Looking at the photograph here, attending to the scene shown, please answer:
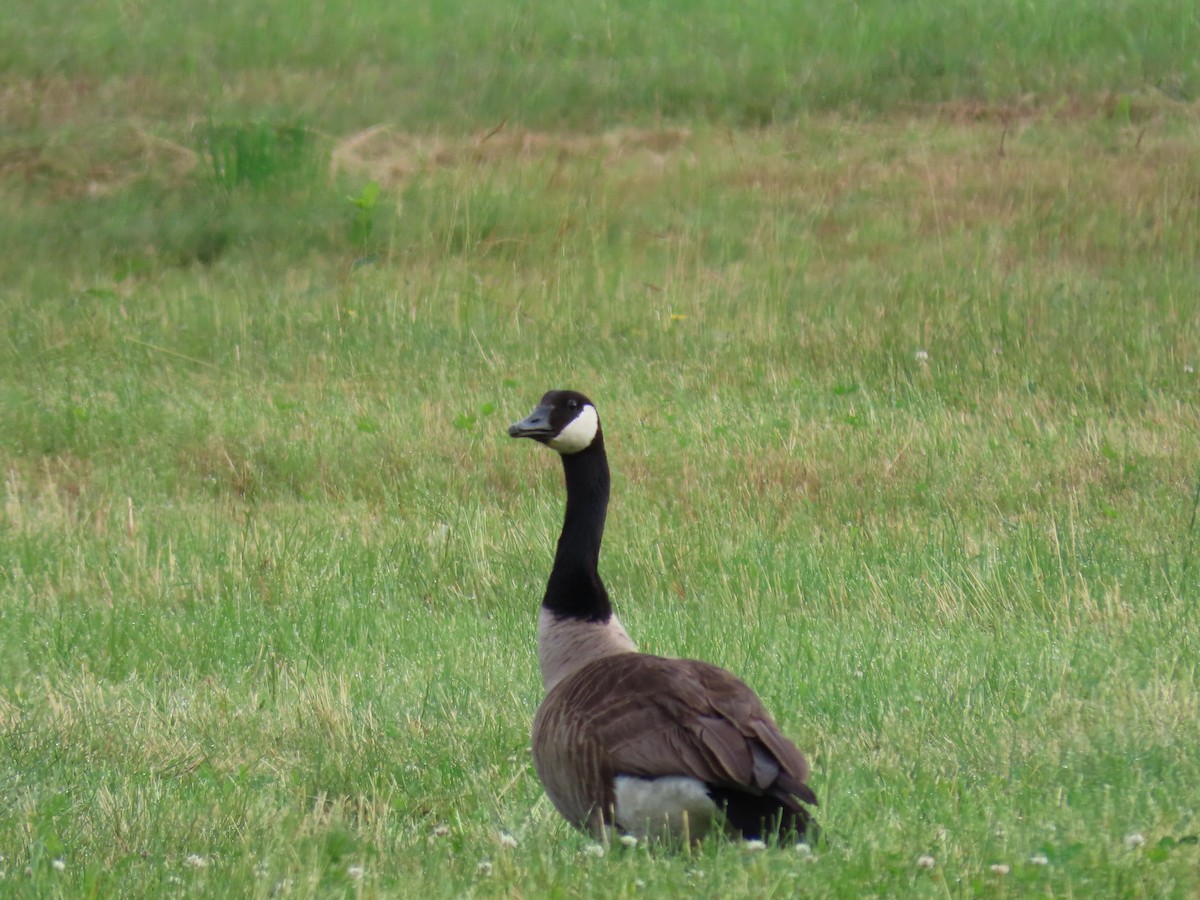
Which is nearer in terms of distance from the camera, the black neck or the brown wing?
the brown wing

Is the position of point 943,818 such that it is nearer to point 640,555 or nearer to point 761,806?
point 761,806

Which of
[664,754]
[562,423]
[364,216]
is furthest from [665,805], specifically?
[364,216]

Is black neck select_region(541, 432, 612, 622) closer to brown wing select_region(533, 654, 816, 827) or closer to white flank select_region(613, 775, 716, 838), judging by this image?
brown wing select_region(533, 654, 816, 827)

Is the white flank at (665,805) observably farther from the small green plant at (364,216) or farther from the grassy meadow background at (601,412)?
the small green plant at (364,216)

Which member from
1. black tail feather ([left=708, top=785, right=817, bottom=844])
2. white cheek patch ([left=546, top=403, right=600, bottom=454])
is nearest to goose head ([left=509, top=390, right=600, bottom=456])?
white cheek patch ([left=546, top=403, right=600, bottom=454])

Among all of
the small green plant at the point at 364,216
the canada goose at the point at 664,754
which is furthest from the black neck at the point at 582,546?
the small green plant at the point at 364,216

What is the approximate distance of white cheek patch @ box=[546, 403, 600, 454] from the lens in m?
5.52

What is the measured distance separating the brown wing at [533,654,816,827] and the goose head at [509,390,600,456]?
1159mm

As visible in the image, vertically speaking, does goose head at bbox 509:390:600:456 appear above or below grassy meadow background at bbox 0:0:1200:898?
above

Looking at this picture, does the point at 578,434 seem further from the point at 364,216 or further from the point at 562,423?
the point at 364,216

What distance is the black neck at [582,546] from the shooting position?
204 inches

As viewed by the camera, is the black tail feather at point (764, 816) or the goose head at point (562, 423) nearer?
the black tail feather at point (764, 816)

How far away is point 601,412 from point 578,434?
22.8 ft

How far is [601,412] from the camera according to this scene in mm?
12508
